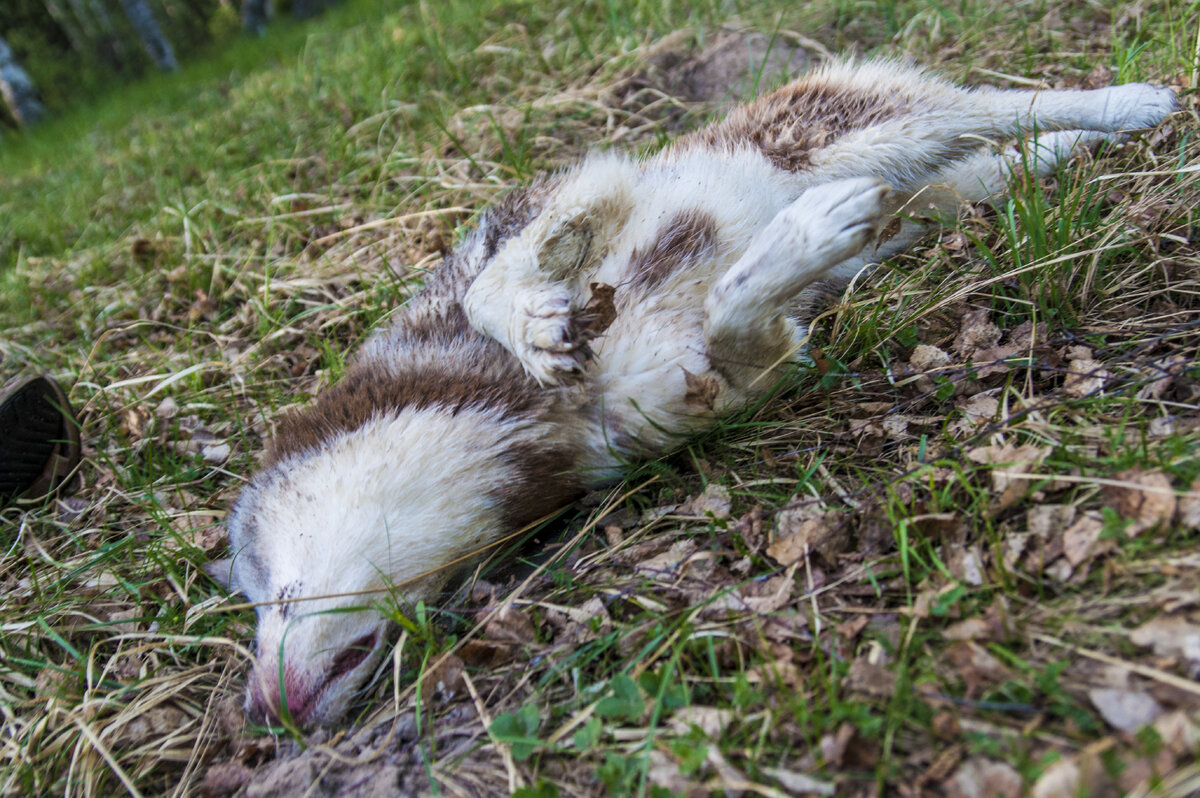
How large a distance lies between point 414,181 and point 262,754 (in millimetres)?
3202

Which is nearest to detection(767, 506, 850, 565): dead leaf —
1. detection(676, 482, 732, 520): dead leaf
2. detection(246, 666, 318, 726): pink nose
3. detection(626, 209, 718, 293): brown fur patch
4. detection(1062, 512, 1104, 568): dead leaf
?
detection(676, 482, 732, 520): dead leaf

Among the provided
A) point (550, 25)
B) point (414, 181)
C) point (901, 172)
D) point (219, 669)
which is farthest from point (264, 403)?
point (550, 25)

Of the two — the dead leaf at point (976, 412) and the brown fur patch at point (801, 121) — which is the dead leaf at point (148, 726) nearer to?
the dead leaf at point (976, 412)

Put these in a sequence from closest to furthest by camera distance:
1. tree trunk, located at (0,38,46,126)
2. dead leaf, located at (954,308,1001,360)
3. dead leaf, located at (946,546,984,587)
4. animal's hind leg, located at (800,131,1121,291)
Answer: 1. dead leaf, located at (946,546,984,587)
2. dead leaf, located at (954,308,1001,360)
3. animal's hind leg, located at (800,131,1121,291)
4. tree trunk, located at (0,38,46,126)

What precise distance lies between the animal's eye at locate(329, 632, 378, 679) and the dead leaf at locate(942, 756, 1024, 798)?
149 cm

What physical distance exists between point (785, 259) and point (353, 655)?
165 cm

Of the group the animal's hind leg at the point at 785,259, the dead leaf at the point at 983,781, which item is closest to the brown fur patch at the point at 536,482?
the animal's hind leg at the point at 785,259

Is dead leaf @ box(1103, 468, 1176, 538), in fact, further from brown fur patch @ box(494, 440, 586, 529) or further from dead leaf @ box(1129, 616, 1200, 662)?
brown fur patch @ box(494, 440, 586, 529)

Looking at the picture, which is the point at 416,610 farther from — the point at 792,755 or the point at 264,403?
the point at 264,403

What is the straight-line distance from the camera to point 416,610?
2057 mm

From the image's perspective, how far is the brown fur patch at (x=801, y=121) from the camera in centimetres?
285

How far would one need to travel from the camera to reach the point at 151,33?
16.0 m

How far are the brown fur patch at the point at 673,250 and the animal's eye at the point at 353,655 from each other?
52.4 inches

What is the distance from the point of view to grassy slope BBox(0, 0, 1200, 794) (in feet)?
4.63
